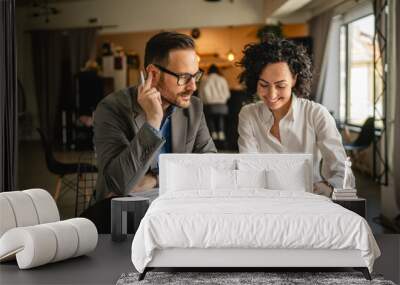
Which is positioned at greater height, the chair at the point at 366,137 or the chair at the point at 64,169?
the chair at the point at 366,137

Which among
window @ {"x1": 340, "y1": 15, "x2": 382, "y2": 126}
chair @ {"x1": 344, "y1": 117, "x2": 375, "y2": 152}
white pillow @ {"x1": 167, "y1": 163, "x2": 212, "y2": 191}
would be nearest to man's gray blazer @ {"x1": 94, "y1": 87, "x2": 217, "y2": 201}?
white pillow @ {"x1": 167, "y1": 163, "x2": 212, "y2": 191}

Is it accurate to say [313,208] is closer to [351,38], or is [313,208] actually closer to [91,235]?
[91,235]

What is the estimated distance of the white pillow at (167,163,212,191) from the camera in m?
5.34

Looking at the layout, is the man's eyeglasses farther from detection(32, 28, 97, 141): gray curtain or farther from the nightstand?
detection(32, 28, 97, 141): gray curtain

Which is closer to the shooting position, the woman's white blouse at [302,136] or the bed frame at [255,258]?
the bed frame at [255,258]

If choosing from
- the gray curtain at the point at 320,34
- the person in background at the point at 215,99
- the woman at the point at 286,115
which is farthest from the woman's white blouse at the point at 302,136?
the gray curtain at the point at 320,34

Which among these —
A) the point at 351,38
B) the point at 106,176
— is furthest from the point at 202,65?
the point at 351,38

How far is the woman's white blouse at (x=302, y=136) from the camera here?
18.7 ft

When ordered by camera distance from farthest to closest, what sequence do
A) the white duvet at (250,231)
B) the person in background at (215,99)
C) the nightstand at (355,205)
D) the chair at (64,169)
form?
the chair at (64,169) → the person in background at (215,99) → the nightstand at (355,205) → the white duvet at (250,231)

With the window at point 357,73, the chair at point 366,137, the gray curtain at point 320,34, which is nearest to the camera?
the chair at point 366,137

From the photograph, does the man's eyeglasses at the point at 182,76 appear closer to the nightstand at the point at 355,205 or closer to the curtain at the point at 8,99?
the curtain at the point at 8,99

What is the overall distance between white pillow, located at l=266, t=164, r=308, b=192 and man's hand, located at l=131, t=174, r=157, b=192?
3.17 feet

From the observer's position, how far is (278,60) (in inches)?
221

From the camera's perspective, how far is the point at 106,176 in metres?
5.79
